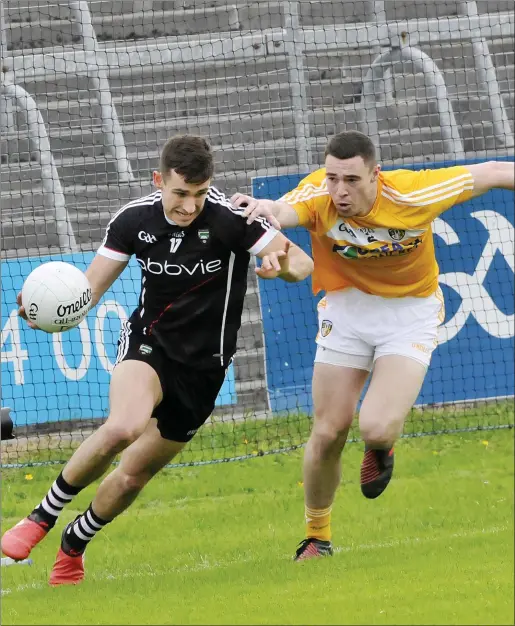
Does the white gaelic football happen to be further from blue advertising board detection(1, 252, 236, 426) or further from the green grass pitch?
blue advertising board detection(1, 252, 236, 426)

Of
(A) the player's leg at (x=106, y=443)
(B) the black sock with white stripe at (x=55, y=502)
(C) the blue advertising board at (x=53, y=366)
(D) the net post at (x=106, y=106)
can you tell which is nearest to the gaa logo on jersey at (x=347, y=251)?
(A) the player's leg at (x=106, y=443)

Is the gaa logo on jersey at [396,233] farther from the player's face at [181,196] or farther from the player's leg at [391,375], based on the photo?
the player's face at [181,196]

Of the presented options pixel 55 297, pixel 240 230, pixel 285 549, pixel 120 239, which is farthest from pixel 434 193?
pixel 285 549

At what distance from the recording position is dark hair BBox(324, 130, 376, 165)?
6656 mm

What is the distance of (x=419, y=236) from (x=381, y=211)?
31 cm

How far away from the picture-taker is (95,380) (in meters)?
10.5

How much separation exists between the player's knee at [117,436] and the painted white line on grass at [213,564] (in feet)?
3.11

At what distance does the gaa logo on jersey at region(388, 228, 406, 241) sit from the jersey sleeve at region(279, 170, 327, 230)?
1.50 feet

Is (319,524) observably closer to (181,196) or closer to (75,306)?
(75,306)

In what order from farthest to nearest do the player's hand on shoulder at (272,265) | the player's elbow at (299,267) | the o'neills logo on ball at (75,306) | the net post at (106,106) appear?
the net post at (106,106)
the player's elbow at (299,267)
the o'neills logo on ball at (75,306)
the player's hand on shoulder at (272,265)

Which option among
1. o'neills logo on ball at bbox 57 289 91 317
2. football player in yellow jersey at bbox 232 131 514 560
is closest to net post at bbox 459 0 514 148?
football player in yellow jersey at bbox 232 131 514 560

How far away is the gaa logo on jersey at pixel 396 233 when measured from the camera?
6882mm

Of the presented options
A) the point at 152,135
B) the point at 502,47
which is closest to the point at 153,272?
the point at 152,135

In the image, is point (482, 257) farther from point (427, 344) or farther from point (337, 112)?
point (427, 344)
